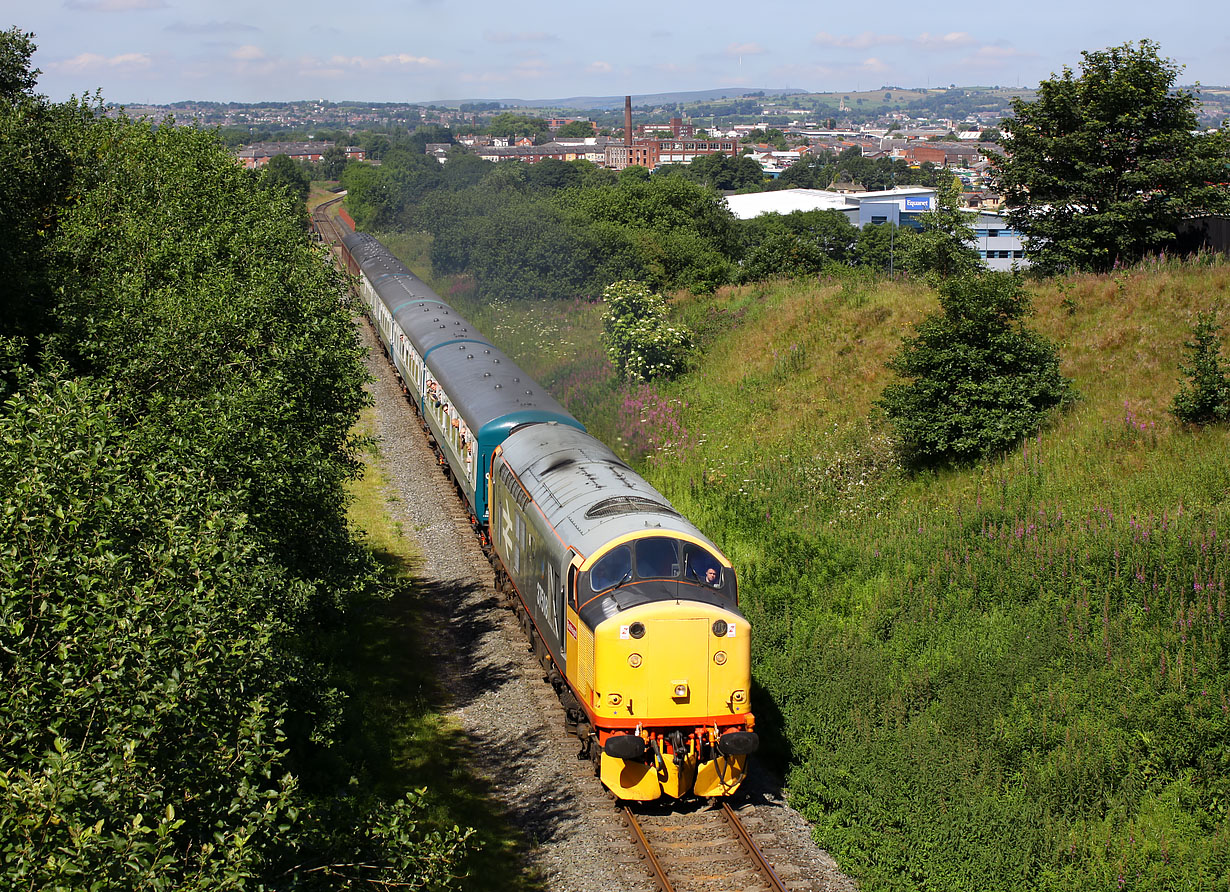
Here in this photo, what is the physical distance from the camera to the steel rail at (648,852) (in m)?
12.7

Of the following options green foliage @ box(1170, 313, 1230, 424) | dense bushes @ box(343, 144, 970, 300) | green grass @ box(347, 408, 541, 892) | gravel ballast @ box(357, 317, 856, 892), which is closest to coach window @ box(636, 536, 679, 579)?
gravel ballast @ box(357, 317, 856, 892)

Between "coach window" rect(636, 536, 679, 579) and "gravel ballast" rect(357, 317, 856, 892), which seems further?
"coach window" rect(636, 536, 679, 579)

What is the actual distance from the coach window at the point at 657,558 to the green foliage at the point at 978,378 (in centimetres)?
1043

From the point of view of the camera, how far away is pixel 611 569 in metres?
14.3

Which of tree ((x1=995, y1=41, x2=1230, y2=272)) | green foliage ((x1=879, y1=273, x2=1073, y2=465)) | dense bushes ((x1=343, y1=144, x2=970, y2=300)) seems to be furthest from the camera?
dense bushes ((x1=343, y1=144, x2=970, y2=300))

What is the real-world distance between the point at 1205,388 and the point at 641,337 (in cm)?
1881

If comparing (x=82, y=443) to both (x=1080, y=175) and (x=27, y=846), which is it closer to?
(x=27, y=846)

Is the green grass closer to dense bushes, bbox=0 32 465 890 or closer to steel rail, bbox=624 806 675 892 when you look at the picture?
dense bushes, bbox=0 32 465 890

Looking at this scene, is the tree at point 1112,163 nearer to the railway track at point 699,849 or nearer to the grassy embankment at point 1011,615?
the grassy embankment at point 1011,615

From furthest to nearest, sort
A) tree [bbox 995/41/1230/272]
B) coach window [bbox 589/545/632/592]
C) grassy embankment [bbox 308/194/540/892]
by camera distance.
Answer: tree [bbox 995/41/1230/272] < coach window [bbox 589/545/632/592] < grassy embankment [bbox 308/194/540/892]

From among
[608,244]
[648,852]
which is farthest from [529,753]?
[608,244]

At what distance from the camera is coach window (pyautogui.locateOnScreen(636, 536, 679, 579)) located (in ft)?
47.0

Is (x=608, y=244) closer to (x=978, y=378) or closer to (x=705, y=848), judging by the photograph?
(x=978, y=378)

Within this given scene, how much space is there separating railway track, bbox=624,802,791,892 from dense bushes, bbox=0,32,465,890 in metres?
2.93
